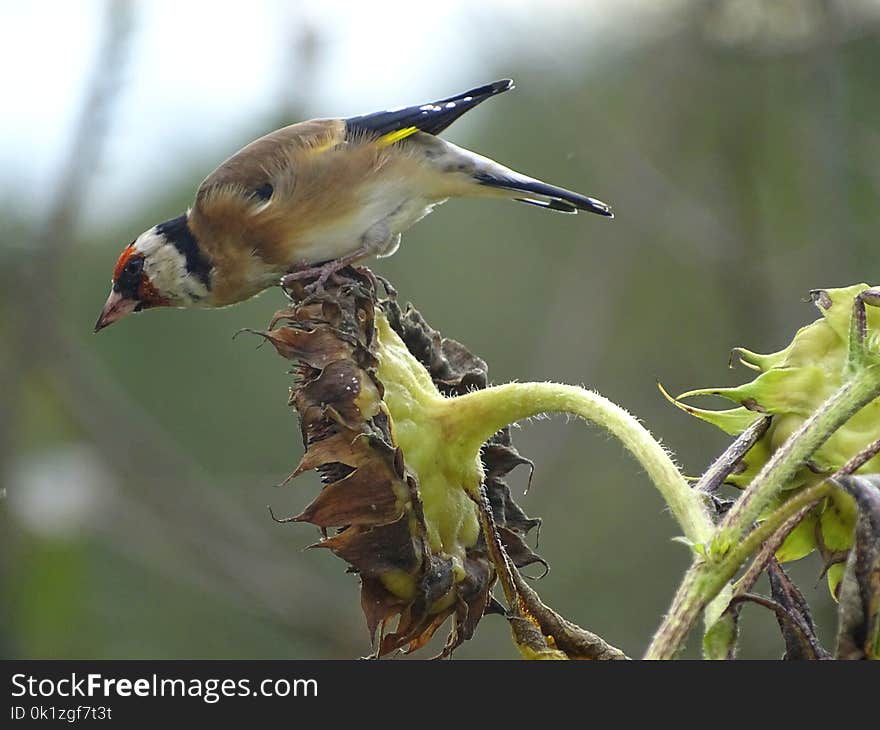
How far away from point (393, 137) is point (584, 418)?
273 cm

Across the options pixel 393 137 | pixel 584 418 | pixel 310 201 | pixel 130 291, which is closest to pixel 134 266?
pixel 130 291

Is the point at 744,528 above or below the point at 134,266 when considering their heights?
above

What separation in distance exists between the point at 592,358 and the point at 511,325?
11.3 ft

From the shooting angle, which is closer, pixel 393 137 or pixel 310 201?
pixel 310 201

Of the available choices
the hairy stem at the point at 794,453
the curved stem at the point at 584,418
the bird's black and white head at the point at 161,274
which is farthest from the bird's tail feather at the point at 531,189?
the hairy stem at the point at 794,453

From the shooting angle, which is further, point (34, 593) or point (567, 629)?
point (34, 593)

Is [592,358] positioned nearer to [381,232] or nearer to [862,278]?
[862,278]

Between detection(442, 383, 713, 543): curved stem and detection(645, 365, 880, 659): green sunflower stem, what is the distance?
4 cm

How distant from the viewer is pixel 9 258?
19.5 ft

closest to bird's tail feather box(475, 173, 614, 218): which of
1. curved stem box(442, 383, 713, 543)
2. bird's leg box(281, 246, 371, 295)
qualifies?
bird's leg box(281, 246, 371, 295)

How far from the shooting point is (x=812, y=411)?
1.96m

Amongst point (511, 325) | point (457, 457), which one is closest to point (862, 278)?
point (457, 457)

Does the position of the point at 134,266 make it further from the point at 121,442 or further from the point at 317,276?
the point at 121,442

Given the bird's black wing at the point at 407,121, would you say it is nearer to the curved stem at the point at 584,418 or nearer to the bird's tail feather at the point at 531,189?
the bird's tail feather at the point at 531,189
